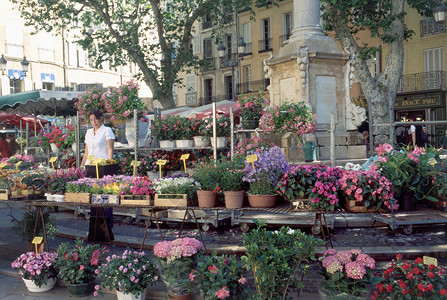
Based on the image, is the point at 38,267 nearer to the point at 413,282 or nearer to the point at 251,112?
the point at 413,282

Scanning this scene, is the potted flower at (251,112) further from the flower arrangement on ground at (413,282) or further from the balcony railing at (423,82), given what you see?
the balcony railing at (423,82)

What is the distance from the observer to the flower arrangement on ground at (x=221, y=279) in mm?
3945

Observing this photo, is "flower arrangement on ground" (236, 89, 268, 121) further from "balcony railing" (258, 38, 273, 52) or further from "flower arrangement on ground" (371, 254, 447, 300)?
"balcony railing" (258, 38, 273, 52)

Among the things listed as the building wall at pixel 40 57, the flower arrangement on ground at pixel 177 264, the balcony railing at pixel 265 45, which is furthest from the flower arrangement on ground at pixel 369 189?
the balcony railing at pixel 265 45

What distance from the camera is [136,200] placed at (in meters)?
5.03

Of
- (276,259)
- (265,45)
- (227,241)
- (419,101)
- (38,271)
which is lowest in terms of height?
(227,241)

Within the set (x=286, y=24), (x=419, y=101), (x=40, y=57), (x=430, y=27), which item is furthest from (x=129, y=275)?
(x=40, y=57)

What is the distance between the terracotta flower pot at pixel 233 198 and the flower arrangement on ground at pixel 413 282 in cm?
156

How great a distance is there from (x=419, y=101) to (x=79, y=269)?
25206 mm

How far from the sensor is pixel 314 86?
1070cm

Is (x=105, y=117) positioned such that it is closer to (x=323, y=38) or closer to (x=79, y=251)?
(x=323, y=38)

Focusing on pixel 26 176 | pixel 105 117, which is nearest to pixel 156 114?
pixel 105 117

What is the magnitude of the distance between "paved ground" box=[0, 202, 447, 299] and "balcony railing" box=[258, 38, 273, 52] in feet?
90.5

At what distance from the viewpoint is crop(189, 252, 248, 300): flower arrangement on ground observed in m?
3.95
